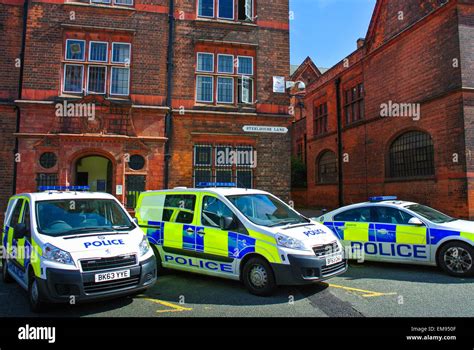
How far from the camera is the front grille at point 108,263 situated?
4.86 metres

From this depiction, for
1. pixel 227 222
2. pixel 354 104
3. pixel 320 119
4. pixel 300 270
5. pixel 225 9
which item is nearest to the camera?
pixel 300 270

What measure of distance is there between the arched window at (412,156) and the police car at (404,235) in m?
8.06

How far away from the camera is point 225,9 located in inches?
531

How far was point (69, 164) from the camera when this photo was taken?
38.2 feet

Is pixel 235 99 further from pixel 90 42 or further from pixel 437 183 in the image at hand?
pixel 437 183

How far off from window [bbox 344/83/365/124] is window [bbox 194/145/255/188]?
1081cm

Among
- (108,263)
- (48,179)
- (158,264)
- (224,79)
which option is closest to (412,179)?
(224,79)

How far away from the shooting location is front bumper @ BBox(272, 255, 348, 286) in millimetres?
5539

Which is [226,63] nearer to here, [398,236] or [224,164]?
[224,164]

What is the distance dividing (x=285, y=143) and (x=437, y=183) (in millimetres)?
6735

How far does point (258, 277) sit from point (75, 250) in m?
2.92

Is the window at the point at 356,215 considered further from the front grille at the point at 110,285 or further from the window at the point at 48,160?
the window at the point at 48,160

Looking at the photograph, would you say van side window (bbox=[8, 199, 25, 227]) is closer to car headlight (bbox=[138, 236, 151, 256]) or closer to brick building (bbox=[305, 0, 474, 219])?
car headlight (bbox=[138, 236, 151, 256])
